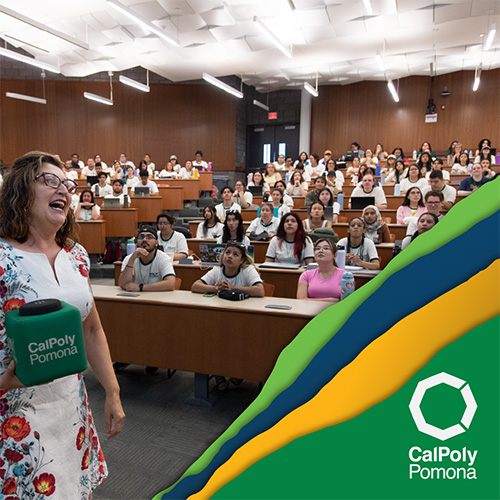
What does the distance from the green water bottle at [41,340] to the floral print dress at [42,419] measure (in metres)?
0.25

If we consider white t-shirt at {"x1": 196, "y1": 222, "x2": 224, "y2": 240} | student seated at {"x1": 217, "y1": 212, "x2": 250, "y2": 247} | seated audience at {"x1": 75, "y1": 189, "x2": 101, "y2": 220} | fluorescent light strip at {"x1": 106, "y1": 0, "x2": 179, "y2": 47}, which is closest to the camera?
student seated at {"x1": 217, "y1": 212, "x2": 250, "y2": 247}

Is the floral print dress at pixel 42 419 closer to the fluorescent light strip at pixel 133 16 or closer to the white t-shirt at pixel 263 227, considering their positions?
the white t-shirt at pixel 263 227

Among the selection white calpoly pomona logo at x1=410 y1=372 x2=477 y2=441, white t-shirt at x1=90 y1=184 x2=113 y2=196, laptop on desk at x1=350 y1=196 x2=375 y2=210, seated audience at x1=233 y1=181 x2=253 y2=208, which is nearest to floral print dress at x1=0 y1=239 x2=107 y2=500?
white calpoly pomona logo at x1=410 y1=372 x2=477 y2=441

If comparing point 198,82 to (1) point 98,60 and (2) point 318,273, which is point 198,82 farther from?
(2) point 318,273

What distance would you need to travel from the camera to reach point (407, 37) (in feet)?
28.4

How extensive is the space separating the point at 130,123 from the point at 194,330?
1237 cm

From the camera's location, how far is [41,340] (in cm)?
72

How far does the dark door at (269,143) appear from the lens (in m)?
14.6

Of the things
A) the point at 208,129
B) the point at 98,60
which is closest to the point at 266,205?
the point at 98,60

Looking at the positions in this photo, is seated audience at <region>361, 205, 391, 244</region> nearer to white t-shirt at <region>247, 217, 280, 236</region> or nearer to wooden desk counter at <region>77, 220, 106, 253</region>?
white t-shirt at <region>247, 217, 280, 236</region>

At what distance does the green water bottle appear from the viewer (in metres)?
0.71

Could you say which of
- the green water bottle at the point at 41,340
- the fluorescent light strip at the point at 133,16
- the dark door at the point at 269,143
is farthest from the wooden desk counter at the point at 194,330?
the dark door at the point at 269,143

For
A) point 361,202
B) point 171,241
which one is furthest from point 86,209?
point 361,202

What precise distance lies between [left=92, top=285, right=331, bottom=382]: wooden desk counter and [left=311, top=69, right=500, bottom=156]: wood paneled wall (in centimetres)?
1192
